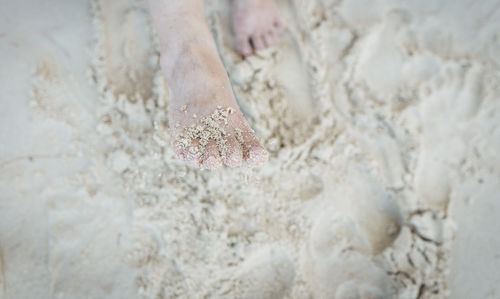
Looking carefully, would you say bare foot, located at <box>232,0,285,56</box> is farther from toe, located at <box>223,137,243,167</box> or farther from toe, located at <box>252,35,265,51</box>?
toe, located at <box>223,137,243,167</box>

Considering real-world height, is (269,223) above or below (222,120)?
below

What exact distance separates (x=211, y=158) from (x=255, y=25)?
0.68 m

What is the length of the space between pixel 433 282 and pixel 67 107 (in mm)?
1419

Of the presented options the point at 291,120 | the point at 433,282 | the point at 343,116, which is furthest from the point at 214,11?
the point at 433,282

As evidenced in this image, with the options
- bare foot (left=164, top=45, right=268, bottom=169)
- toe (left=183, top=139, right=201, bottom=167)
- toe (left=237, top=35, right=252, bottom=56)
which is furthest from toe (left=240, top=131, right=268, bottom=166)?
toe (left=237, top=35, right=252, bottom=56)

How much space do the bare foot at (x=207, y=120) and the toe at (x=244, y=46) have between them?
0.28 meters

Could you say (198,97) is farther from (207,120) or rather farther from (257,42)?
(257,42)

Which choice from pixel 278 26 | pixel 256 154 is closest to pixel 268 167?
pixel 256 154

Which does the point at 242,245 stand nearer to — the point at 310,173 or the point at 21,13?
the point at 310,173

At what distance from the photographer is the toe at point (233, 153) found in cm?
85

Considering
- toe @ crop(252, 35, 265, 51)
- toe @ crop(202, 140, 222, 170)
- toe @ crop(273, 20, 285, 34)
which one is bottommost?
toe @ crop(202, 140, 222, 170)

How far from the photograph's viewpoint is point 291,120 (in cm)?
117

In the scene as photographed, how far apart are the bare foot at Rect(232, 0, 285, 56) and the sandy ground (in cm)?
5

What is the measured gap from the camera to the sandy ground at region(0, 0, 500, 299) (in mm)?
1020
